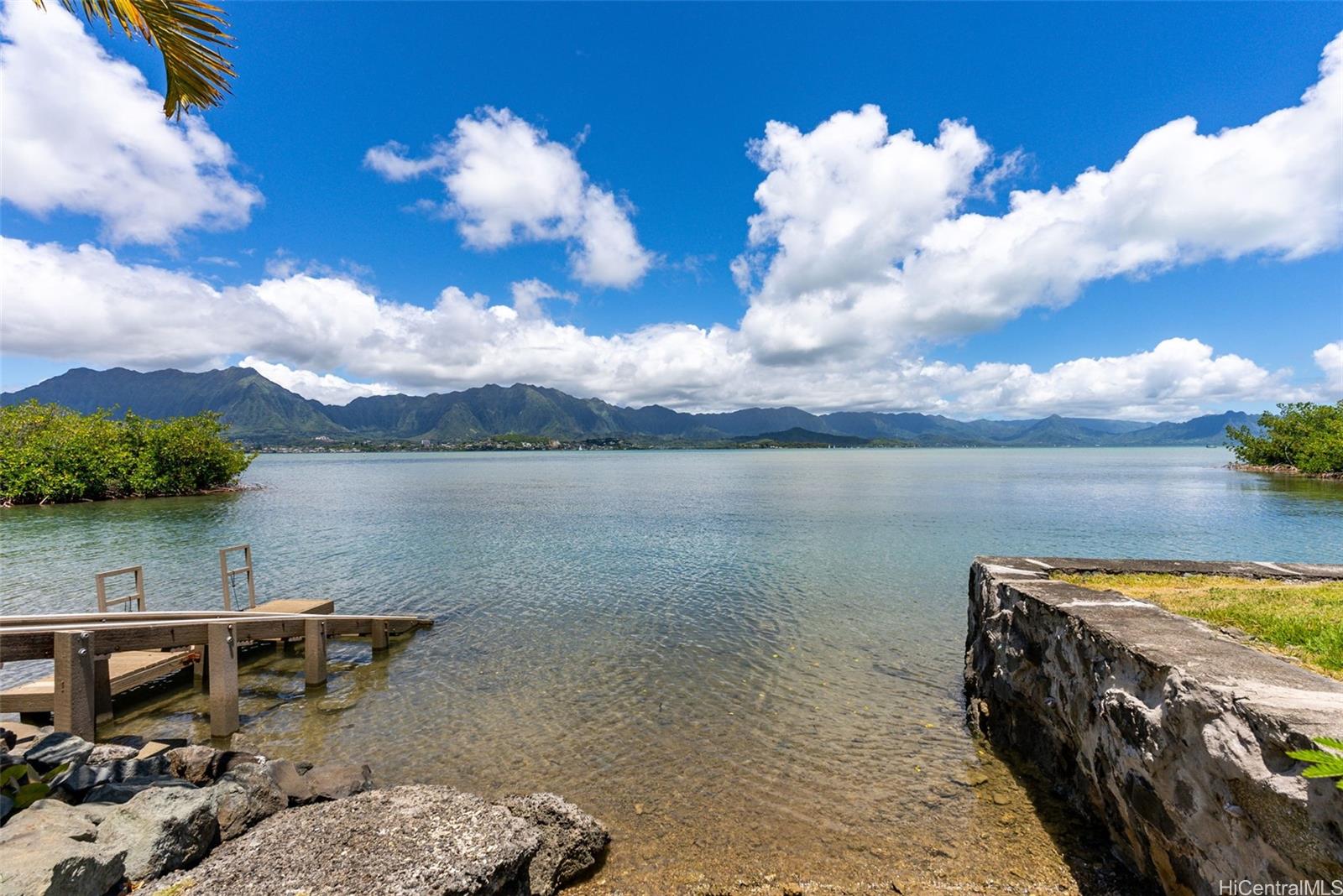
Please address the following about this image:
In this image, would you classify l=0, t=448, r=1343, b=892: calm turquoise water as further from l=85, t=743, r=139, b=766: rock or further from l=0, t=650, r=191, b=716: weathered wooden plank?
l=85, t=743, r=139, b=766: rock

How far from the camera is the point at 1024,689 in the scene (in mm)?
9328

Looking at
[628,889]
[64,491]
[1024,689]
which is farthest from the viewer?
[64,491]

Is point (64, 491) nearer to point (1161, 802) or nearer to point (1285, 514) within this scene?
point (1161, 802)

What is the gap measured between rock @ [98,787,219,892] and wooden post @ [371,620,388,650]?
982 cm

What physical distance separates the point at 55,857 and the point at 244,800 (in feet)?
7.11

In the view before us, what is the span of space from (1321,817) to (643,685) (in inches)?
453

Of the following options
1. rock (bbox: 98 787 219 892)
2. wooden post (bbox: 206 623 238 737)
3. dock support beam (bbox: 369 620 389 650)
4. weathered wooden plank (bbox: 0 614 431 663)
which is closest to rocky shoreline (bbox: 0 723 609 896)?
rock (bbox: 98 787 219 892)

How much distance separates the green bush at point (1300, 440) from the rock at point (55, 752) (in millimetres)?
115555

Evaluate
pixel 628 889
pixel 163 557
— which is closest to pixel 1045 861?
pixel 628 889

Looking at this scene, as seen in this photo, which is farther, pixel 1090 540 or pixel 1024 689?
pixel 1090 540

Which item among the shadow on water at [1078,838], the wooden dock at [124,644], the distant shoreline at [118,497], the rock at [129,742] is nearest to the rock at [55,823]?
the rock at [129,742]

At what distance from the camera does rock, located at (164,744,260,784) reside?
8633 mm

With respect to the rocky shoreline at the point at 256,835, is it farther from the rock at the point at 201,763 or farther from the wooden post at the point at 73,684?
the wooden post at the point at 73,684

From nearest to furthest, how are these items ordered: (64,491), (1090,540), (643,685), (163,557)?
(643,685) → (163,557) → (1090,540) → (64,491)
